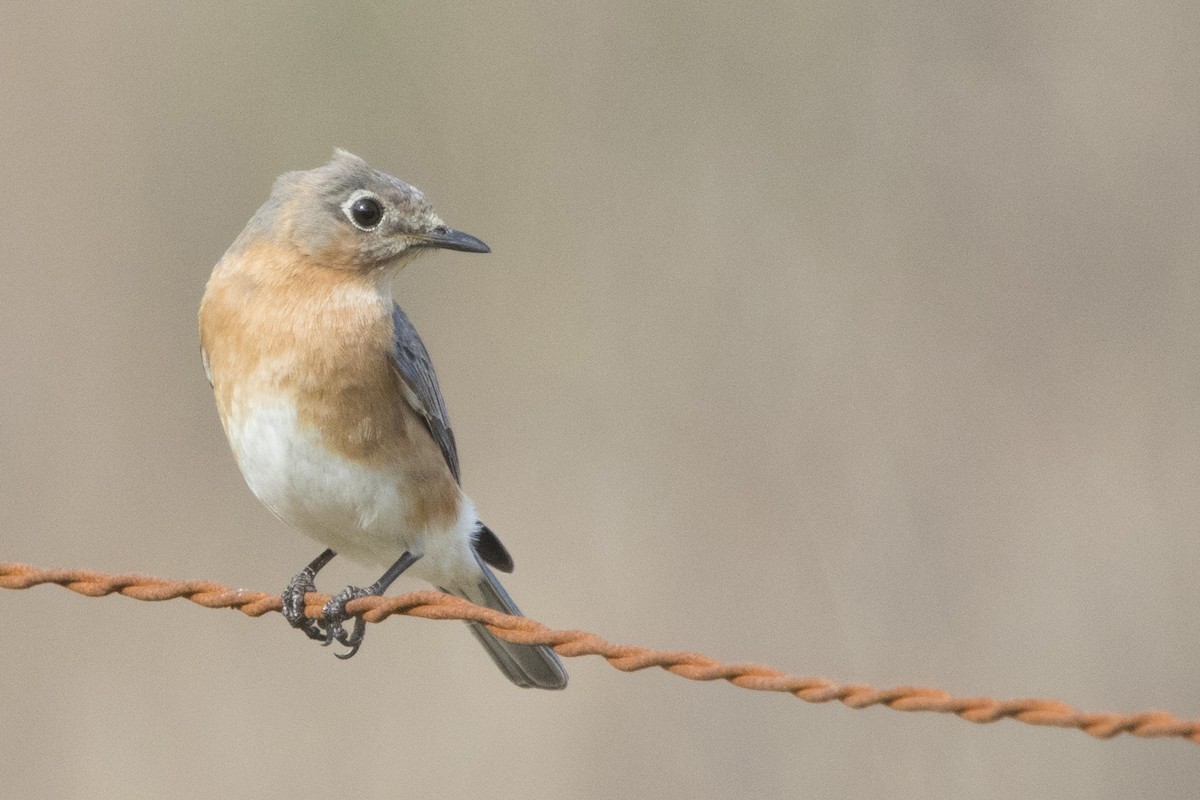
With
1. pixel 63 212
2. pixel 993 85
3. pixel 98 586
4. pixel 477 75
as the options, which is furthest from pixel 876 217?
pixel 98 586

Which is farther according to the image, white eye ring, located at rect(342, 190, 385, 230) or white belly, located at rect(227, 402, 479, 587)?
white eye ring, located at rect(342, 190, 385, 230)

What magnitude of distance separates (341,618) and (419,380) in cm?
101

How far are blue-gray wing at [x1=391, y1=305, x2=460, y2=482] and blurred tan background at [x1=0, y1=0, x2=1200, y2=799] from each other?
2784mm

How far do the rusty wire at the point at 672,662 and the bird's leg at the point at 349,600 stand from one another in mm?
306

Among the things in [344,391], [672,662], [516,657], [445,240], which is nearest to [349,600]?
[344,391]

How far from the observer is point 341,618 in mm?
5016

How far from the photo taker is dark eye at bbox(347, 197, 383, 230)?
568cm

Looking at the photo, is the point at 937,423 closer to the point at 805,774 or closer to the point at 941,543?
the point at 941,543

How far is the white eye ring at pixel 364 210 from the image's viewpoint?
18.6 feet

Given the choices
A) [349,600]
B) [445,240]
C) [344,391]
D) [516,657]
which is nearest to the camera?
[349,600]

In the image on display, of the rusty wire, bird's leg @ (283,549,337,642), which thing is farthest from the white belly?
the rusty wire

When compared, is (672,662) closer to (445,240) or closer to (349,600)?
(349,600)

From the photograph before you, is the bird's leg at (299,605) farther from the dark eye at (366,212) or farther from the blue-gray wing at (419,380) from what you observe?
the dark eye at (366,212)

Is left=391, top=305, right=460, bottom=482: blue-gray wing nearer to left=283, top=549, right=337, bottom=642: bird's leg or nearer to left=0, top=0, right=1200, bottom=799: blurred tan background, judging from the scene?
left=283, top=549, right=337, bottom=642: bird's leg
